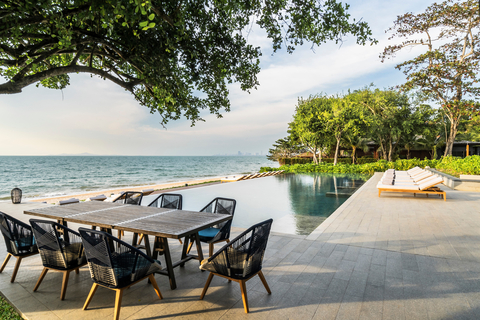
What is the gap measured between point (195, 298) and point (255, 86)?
13.8ft

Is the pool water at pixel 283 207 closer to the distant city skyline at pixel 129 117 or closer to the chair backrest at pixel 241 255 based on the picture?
the chair backrest at pixel 241 255

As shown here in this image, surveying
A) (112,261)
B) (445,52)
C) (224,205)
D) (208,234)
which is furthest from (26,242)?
(445,52)

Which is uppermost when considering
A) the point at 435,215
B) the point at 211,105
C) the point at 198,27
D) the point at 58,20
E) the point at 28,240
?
the point at 198,27

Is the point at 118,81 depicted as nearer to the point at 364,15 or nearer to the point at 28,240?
the point at 28,240

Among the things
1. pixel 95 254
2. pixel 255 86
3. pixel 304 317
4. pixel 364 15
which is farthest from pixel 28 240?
pixel 364 15

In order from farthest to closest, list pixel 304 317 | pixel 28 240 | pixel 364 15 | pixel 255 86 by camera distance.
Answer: pixel 255 86
pixel 364 15
pixel 28 240
pixel 304 317

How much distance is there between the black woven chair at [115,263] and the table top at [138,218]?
0.92ft

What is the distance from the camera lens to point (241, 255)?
2.45 m

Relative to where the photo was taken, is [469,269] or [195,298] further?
[469,269]

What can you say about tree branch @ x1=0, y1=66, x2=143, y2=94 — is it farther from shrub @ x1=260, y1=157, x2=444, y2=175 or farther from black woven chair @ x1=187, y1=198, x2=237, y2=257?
shrub @ x1=260, y1=157, x2=444, y2=175

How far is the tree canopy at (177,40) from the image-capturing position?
3678 millimetres

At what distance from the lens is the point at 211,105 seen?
19.0ft

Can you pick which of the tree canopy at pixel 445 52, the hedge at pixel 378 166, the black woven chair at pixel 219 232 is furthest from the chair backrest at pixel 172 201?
the tree canopy at pixel 445 52

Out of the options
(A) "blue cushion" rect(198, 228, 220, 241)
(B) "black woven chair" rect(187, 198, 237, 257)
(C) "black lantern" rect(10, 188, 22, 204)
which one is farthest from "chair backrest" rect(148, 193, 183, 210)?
(C) "black lantern" rect(10, 188, 22, 204)
